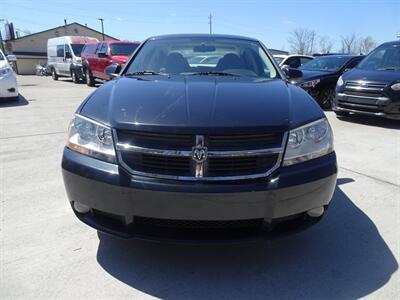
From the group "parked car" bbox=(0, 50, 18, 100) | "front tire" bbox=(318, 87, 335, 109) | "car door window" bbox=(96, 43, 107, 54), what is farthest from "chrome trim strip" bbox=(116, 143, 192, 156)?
"car door window" bbox=(96, 43, 107, 54)

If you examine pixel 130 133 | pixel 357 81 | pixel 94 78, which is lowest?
pixel 94 78

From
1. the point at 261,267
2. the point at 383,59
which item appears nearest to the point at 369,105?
the point at 383,59

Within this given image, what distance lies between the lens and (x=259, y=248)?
9.29ft

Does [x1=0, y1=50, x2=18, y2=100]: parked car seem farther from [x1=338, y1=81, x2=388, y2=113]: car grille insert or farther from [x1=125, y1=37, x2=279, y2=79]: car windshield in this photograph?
[x1=338, y1=81, x2=388, y2=113]: car grille insert

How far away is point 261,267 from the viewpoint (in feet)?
8.61

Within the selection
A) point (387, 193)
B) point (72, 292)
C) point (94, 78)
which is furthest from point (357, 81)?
point (94, 78)

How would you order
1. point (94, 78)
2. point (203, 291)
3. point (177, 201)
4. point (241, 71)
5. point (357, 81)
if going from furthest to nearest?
point (94, 78) → point (357, 81) → point (241, 71) → point (203, 291) → point (177, 201)

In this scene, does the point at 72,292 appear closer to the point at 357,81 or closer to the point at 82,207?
the point at 82,207

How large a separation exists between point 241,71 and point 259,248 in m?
1.71

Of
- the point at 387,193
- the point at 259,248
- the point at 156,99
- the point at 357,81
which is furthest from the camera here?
the point at 357,81

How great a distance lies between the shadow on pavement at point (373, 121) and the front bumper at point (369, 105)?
24cm

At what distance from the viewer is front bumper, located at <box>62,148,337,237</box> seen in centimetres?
220

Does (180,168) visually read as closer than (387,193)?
Yes

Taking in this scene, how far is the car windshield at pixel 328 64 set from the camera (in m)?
10.3
